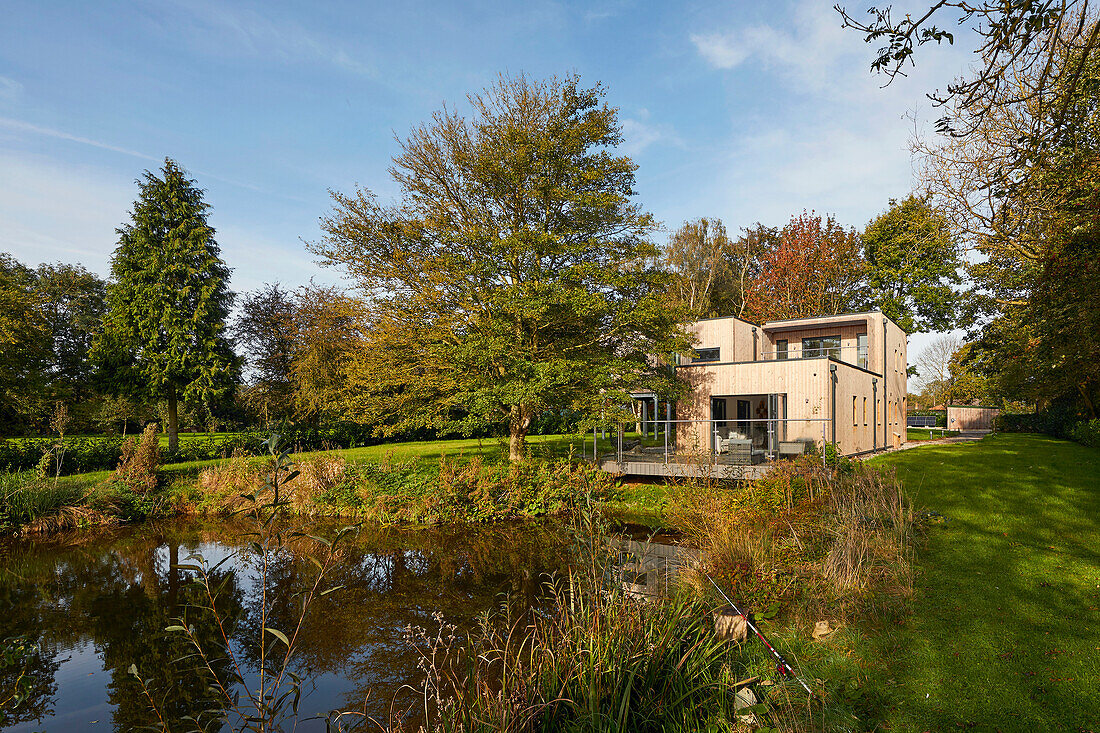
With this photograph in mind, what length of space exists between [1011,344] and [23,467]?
3303 centimetres

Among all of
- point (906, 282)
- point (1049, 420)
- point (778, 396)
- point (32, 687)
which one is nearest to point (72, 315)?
point (32, 687)

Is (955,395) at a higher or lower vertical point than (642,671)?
higher

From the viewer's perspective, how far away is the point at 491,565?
380 inches

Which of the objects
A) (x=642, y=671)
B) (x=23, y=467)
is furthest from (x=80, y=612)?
(x=23, y=467)

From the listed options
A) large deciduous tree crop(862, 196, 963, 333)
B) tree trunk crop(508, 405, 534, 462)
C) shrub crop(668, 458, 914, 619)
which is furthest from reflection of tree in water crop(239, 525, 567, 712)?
large deciduous tree crop(862, 196, 963, 333)

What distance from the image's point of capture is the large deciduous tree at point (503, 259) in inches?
564

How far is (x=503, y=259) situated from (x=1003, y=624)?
12.7 meters

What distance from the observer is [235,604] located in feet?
26.6

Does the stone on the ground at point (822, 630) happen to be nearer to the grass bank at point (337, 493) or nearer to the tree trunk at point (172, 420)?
the grass bank at point (337, 493)

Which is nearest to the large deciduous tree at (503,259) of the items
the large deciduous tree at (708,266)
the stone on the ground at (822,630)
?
the stone on the ground at (822,630)

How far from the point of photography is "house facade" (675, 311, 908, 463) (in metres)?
16.0

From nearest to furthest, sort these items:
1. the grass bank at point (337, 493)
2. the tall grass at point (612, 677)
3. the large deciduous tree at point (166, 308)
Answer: the tall grass at point (612, 677), the grass bank at point (337, 493), the large deciduous tree at point (166, 308)

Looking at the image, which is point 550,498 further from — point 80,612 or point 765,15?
point 765,15

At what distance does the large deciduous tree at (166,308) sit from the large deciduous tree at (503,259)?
32.8 ft
